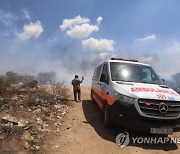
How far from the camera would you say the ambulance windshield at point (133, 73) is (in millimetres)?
8844

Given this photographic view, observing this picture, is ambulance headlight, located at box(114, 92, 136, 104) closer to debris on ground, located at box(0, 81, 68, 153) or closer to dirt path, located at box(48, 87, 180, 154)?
dirt path, located at box(48, 87, 180, 154)

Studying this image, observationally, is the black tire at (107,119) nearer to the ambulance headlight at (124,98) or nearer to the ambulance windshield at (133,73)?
the ambulance headlight at (124,98)

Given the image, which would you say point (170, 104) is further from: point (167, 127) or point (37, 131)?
point (37, 131)

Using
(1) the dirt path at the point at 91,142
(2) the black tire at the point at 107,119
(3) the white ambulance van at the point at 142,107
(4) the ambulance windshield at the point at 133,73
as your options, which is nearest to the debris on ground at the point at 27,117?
(1) the dirt path at the point at 91,142

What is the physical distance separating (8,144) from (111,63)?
4.45 m

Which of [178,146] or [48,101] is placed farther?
[48,101]

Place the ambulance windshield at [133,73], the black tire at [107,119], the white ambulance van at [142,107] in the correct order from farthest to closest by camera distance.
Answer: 1. the ambulance windshield at [133,73]
2. the black tire at [107,119]
3. the white ambulance van at [142,107]

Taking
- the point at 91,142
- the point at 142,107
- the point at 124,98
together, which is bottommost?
the point at 91,142

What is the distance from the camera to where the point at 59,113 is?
35.1 feet

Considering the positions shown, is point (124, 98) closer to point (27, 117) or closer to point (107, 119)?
point (107, 119)

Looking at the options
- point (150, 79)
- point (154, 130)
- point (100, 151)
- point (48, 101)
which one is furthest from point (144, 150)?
point (48, 101)

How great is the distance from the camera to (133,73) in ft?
30.1

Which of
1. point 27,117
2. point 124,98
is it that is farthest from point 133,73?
point 27,117

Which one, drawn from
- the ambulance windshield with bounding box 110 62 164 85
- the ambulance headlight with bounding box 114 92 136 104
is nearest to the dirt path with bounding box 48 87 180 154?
the ambulance headlight with bounding box 114 92 136 104
